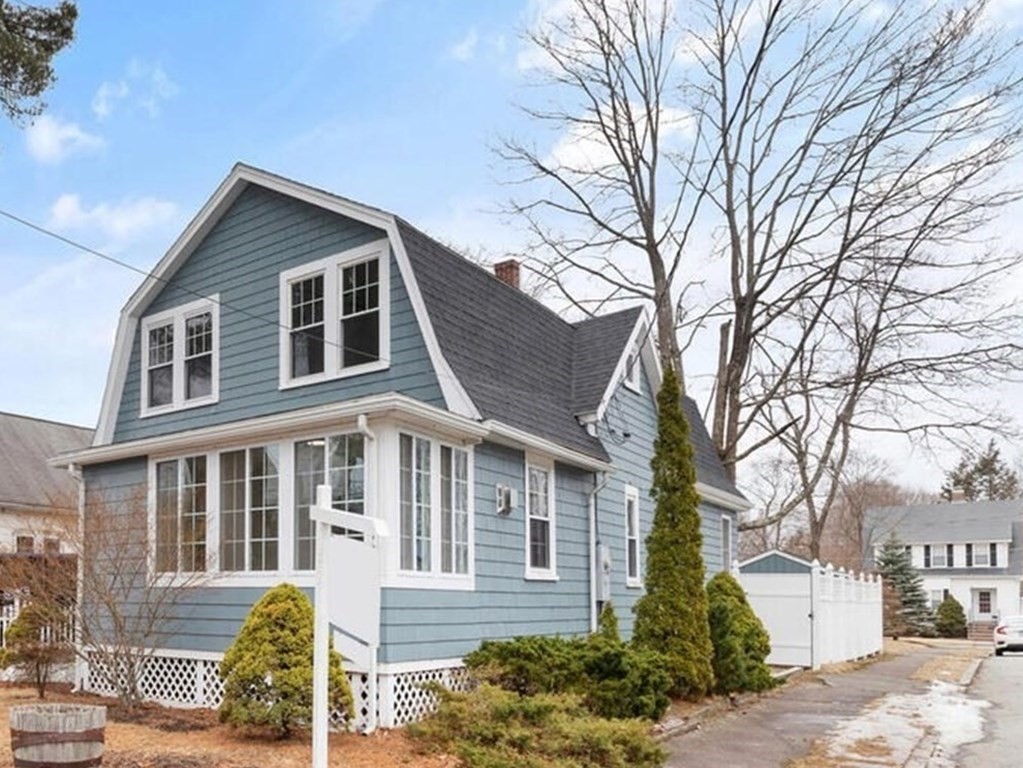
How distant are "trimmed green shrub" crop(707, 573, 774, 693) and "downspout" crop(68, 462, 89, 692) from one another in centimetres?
833

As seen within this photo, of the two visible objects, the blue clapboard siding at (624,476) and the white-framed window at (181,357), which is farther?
the blue clapboard siding at (624,476)

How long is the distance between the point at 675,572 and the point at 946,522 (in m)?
45.4

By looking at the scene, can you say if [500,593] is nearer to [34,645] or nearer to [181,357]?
[181,357]

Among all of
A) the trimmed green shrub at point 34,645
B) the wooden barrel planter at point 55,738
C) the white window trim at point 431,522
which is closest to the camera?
the wooden barrel planter at point 55,738

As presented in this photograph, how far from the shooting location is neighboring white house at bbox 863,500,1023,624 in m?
49.2

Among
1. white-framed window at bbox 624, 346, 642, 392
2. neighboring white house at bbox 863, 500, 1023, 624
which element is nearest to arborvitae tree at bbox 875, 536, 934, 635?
neighboring white house at bbox 863, 500, 1023, 624

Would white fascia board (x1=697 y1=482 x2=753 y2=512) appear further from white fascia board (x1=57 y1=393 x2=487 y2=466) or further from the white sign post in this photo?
the white sign post

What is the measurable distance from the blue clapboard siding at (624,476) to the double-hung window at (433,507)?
352 cm

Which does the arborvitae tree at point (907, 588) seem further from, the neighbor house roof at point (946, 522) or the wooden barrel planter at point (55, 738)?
the wooden barrel planter at point (55, 738)

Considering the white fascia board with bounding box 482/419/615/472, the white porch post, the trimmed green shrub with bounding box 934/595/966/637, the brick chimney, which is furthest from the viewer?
the trimmed green shrub with bounding box 934/595/966/637

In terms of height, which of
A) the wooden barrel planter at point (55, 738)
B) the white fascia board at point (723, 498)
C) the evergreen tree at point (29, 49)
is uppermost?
the evergreen tree at point (29, 49)

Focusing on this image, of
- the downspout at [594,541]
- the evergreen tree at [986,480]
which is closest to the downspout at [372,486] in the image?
the downspout at [594,541]

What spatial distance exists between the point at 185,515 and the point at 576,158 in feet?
53.8

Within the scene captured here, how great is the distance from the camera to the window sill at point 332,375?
37.0 ft
